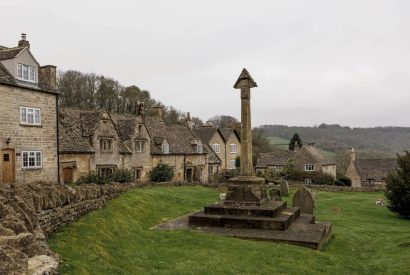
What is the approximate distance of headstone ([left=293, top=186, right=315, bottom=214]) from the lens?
68.4 feet

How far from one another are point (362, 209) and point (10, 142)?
2499 centimetres

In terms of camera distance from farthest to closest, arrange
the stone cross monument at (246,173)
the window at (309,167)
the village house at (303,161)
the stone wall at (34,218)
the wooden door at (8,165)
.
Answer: the window at (309,167) → the village house at (303,161) → the wooden door at (8,165) → the stone cross monument at (246,173) → the stone wall at (34,218)

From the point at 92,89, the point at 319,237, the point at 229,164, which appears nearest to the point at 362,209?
the point at 319,237

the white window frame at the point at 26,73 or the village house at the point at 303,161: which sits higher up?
the white window frame at the point at 26,73

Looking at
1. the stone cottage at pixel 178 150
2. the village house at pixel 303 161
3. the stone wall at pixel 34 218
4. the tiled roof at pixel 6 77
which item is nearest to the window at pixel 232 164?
the village house at pixel 303 161

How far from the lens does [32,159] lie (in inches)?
1112

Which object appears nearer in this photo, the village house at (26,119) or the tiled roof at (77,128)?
the village house at (26,119)

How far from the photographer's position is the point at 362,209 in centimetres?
2916

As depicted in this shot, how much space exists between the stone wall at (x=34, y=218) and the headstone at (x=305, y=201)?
10.4 metres

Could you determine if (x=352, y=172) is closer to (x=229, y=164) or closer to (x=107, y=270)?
(x=229, y=164)

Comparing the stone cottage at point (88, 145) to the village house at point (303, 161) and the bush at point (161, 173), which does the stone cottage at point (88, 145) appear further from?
the village house at point (303, 161)

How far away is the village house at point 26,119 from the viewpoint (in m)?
26.1

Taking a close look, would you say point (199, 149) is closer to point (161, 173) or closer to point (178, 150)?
point (178, 150)

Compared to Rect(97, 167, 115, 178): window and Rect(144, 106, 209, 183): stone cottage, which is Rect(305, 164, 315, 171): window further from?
Rect(97, 167, 115, 178): window
